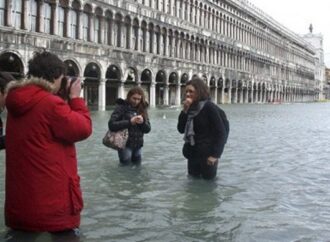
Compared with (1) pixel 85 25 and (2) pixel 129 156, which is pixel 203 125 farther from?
(1) pixel 85 25

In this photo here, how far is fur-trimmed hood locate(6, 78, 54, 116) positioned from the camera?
10.3 ft

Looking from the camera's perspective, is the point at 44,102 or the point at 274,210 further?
the point at 274,210

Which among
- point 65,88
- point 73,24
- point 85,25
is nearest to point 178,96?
point 85,25

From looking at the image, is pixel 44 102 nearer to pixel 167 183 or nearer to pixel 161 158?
pixel 167 183

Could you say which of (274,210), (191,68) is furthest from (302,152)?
(191,68)

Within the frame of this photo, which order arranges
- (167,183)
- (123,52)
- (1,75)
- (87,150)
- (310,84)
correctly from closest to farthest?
(1,75) < (167,183) < (87,150) < (123,52) < (310,84)

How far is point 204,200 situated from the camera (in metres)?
5.93

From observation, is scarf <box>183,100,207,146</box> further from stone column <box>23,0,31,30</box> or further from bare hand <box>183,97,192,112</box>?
stone column <box>23,0,31,30</box>

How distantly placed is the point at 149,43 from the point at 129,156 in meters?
33.5

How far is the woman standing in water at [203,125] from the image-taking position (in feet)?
20.2

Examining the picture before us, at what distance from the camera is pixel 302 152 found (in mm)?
10859

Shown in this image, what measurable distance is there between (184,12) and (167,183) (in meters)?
42.2

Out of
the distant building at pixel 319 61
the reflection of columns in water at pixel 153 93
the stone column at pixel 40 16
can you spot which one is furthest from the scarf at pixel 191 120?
the distant building at pixel 319 61

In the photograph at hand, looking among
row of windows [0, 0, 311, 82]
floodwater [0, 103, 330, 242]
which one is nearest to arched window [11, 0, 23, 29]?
row of windows [0, 0, 311, 82]
